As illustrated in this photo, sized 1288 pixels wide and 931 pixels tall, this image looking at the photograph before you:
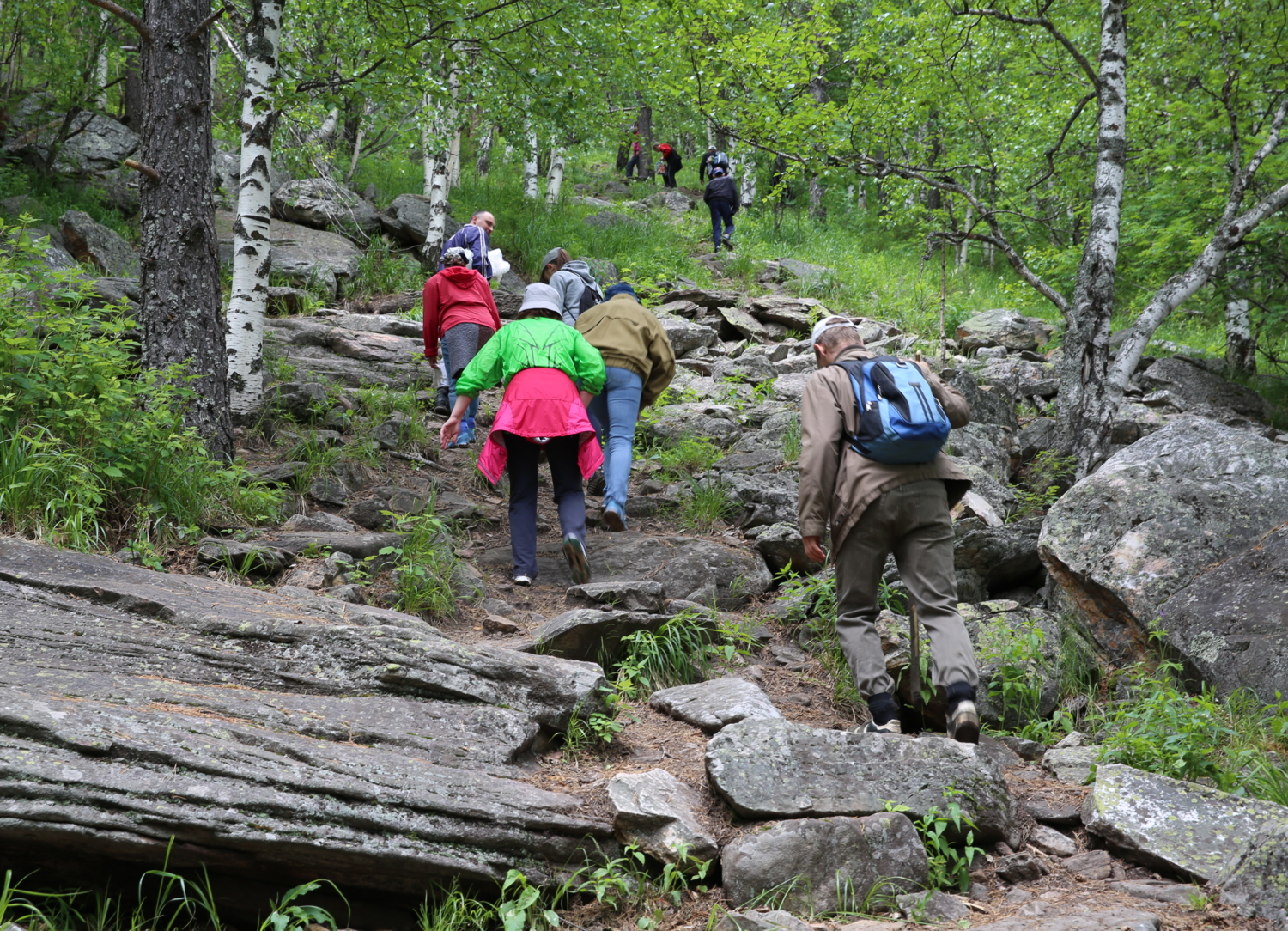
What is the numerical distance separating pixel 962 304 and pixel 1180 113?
28.4 ft

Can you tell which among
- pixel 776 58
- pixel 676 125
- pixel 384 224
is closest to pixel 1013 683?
pixel 776 58

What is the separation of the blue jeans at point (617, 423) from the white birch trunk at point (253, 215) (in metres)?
3.33

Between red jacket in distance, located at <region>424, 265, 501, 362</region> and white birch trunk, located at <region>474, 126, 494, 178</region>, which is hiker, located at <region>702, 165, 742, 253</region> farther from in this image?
red jacket in distance, located at <region>424, 265, 501, 362</region>

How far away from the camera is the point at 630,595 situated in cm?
555

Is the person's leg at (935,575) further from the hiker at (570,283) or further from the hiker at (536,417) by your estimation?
the hiker at (570,283)

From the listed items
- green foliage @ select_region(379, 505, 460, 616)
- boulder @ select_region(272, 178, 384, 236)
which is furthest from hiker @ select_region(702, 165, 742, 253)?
green foliage @ select_region(379, 505, 460, 616)

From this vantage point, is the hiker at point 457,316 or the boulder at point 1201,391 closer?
the hiker at point 457,316

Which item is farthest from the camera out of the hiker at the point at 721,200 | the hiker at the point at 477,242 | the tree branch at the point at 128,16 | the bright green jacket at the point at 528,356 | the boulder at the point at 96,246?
the hiker at the point at 721,200

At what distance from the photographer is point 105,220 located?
12852mm

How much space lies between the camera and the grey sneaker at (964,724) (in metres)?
4.03

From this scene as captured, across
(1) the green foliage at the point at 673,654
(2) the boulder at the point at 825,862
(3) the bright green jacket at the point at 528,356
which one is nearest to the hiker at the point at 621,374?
(3) the bright green jacket at the point at 528,356

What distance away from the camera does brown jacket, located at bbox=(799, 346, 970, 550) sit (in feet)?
14.3

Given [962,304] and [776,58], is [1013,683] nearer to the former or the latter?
[776,58]

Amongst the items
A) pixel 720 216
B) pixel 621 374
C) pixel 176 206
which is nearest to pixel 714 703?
pixel 621 374
